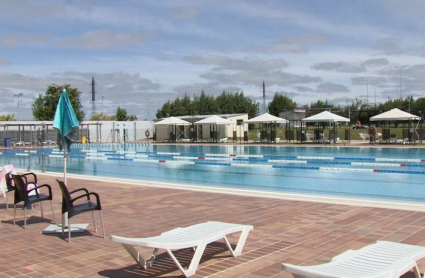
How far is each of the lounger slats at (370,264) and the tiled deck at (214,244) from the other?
0.76 m

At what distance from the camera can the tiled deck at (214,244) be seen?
Answer: 4090 millimetres

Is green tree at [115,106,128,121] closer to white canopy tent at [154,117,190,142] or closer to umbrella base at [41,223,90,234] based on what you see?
white canopy tent at [154,117,190,142]

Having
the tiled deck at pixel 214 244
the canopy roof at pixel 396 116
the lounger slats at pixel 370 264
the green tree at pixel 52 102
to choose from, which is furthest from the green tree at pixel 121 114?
the lounger slats at pixel 370 264

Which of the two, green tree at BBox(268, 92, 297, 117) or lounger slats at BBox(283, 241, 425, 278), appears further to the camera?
green tree at BBox(268, 92, 297, 117)

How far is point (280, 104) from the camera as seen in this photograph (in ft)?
218

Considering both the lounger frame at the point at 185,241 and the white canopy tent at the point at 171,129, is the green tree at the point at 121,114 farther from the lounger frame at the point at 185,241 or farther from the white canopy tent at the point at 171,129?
the lounger frame at the point at 185,241

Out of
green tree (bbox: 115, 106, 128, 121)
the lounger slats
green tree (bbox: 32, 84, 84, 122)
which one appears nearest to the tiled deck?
the lounger slats

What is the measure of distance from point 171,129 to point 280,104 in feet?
97.0

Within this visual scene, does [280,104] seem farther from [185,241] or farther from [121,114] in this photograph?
[185,241]

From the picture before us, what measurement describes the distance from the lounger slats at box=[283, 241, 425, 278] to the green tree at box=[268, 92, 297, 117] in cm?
6248

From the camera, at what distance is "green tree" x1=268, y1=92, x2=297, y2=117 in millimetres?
65938

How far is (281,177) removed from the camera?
44.4 ft

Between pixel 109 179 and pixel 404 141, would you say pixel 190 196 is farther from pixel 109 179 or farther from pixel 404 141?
pixel 404 141

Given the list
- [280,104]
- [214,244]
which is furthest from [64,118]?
[280,104]
